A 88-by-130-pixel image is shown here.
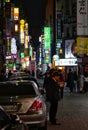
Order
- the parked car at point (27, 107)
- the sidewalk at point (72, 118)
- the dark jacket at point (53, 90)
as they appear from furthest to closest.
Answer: the dark jacket at point (53, 90) < the sidewalk at point (72, 118) < the parked car at point (27, 107)

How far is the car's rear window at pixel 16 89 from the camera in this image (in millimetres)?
13547

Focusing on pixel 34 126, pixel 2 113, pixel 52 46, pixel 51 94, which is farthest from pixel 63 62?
pixel 52 46

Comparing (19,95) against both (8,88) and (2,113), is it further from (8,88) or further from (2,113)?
(2,113)

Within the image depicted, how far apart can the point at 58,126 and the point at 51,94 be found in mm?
1015

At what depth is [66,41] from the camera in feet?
254

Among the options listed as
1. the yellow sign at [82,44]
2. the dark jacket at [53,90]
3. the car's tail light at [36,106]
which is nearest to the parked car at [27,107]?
the car's tail light at [36,106]

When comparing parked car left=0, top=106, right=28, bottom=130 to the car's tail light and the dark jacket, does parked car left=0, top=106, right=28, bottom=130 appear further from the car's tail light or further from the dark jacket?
the dark jacket

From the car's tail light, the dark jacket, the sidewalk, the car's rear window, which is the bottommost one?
the sidewalk

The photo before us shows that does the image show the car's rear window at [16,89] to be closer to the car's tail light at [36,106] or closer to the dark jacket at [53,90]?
the car's tail light at [36,106]

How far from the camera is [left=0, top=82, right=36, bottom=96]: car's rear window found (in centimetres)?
1355

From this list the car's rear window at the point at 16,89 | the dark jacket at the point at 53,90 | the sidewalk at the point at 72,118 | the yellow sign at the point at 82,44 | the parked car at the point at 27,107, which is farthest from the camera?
the yellow sign at the point at 82,44

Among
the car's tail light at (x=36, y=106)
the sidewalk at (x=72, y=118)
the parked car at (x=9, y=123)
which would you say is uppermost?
the parked car at (x=9, y=123)

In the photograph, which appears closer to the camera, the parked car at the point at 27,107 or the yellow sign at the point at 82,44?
the parked car at the point at 27,107

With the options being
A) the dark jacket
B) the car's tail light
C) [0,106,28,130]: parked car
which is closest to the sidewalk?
the dark jacket
